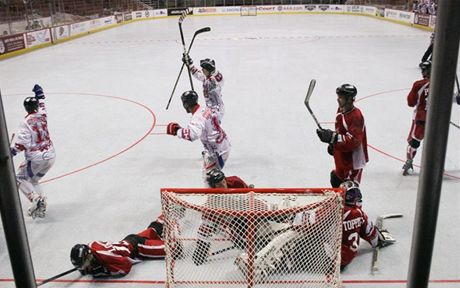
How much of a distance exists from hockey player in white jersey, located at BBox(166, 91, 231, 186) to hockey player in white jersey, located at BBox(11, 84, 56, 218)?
1.25 meters

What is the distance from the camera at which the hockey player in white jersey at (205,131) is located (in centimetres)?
387

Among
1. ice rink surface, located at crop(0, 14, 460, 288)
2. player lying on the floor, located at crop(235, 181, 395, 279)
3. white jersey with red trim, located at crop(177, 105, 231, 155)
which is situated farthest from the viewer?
white jersey with red trim, located at crop(177, 105, 231, 155)

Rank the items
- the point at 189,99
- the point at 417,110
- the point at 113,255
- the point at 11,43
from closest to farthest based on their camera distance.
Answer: the point at 113,255, the point at 189,99, the point at 417,110, the point at 11,43

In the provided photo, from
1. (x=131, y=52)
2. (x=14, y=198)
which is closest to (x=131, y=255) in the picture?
(x=14, y=198)

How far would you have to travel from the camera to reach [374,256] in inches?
132

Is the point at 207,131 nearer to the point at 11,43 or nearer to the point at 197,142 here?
the point at 197,142

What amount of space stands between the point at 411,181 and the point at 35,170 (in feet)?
13.3

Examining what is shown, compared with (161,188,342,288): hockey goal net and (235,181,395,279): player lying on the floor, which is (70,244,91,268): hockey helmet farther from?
(235,181,395,279): player lying on the floor

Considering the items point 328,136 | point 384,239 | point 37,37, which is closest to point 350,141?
point 328,136

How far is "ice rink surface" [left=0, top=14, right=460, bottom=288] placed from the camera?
12.0ft

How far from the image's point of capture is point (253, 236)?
8.63 feet

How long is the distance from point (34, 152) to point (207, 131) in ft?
5.55

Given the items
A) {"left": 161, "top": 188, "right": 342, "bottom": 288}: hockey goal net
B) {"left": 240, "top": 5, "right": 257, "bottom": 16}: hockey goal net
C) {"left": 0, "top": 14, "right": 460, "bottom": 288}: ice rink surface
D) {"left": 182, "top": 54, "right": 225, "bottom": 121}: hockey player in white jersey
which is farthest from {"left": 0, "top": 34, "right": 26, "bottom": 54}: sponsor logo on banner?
{"left": 240, "top": 5, "right": 257, "bottom": 16}: hockey goal net

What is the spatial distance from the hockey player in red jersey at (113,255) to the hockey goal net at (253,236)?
0.21 metres
